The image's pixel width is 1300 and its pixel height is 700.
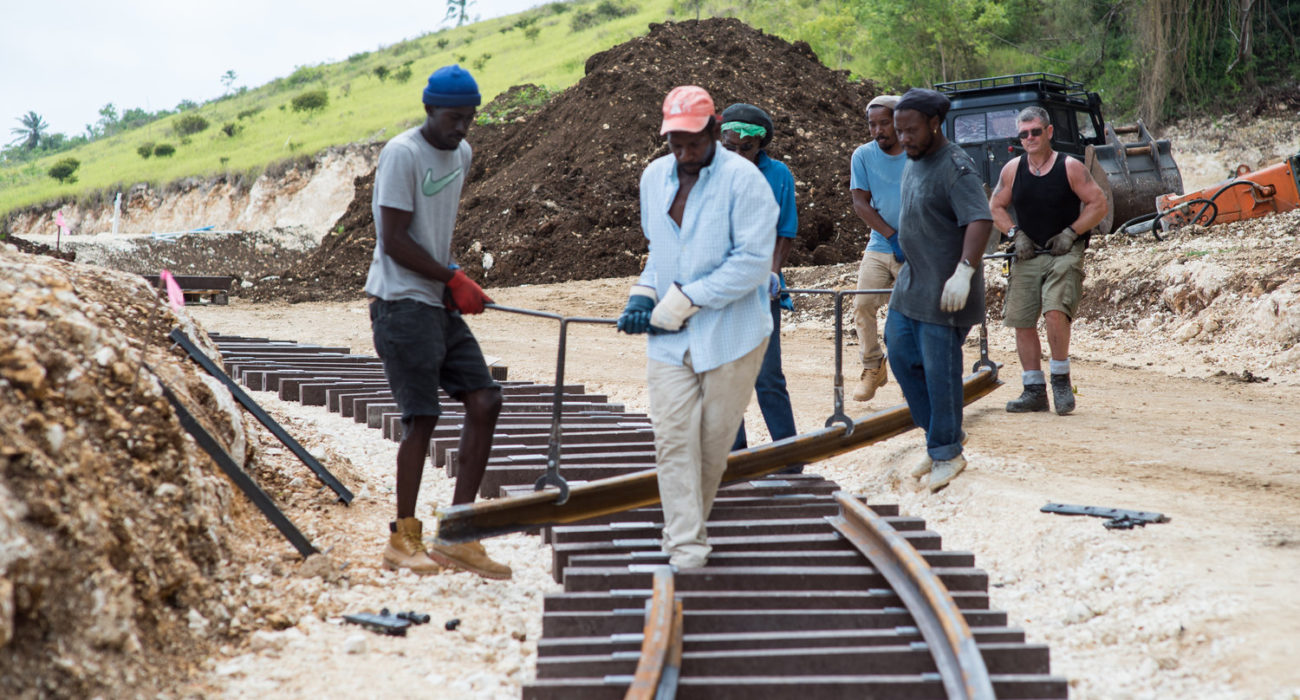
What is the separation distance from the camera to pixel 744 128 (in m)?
5.30

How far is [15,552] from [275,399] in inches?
243

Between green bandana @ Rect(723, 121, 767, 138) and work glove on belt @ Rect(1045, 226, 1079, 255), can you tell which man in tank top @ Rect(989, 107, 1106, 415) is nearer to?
work glove on belt @ Rect(1045, 226, 1079, 255)

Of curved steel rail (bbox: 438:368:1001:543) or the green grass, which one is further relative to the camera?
the green grass

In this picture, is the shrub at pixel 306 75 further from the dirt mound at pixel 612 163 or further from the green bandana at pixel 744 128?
the green bandana at pixel 744 128

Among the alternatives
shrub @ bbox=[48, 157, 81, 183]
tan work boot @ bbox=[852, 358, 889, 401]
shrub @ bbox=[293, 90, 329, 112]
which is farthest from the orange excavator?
shrub @ bbox=[48, 157, 81, 183]

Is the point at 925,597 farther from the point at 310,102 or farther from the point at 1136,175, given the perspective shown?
the point at 310,102

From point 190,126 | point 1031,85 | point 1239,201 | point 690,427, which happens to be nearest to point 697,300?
point 690,427

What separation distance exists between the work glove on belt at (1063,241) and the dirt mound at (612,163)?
11.0 meters

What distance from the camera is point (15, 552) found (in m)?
2.79

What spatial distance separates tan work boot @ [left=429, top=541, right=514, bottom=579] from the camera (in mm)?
4289

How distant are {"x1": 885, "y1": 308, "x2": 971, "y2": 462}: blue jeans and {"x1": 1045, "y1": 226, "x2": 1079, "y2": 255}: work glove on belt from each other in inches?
69.3

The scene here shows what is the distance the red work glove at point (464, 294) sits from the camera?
165 inches

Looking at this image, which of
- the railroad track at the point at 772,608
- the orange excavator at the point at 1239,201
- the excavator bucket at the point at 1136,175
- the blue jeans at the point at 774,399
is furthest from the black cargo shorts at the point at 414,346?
the excavator bucket at the point at 1136,175

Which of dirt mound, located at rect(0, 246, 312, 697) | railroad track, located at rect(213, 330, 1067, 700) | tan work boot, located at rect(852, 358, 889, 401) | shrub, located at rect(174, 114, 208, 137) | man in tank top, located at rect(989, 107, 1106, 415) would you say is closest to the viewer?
dirt mound, located at rect(0, 246, 312, 697)
